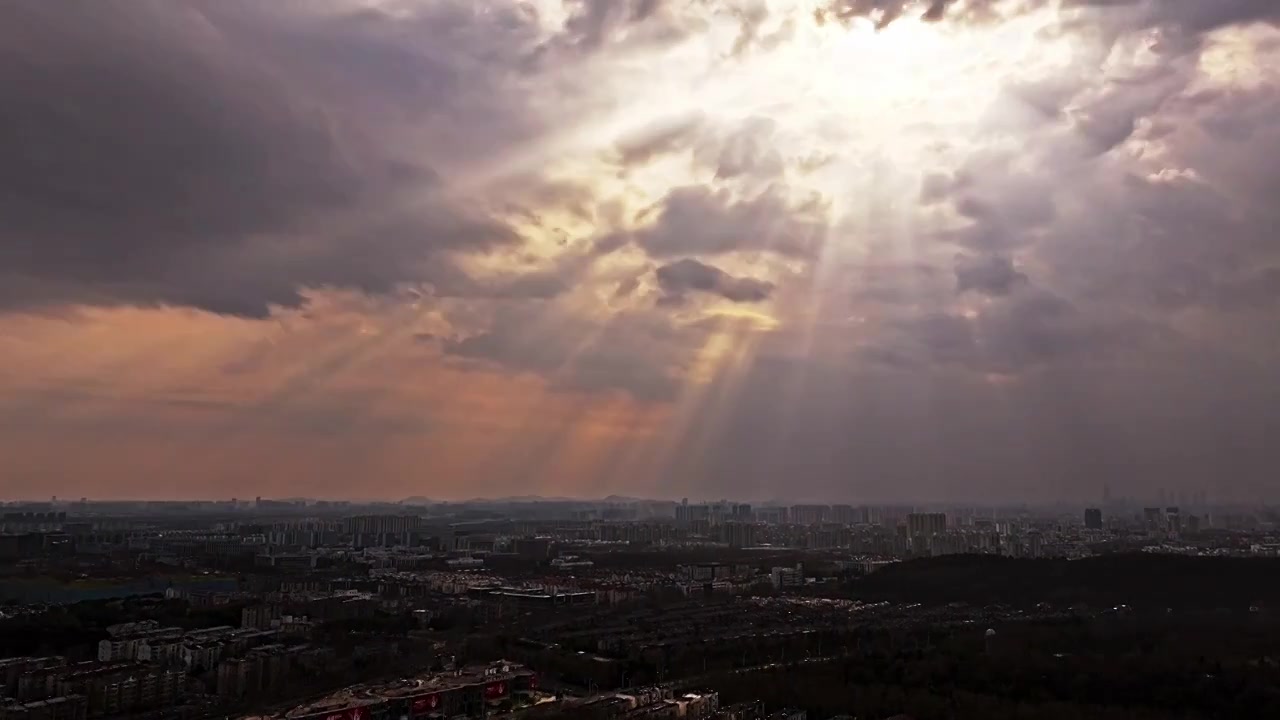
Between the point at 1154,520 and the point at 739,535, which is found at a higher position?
the point at 1154,520

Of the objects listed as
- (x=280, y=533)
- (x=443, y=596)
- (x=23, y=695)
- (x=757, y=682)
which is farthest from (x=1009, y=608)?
(x=280, y=533)

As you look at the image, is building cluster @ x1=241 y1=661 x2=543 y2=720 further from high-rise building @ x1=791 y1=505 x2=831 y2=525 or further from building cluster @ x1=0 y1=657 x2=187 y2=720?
high-rise building @ x1=791 y1=505 x2=831 y2=525

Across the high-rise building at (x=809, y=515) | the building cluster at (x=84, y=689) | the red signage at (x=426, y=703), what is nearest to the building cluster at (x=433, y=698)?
the red signage at (x=426, y=703)

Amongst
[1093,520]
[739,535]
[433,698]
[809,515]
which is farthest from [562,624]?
[809,515]

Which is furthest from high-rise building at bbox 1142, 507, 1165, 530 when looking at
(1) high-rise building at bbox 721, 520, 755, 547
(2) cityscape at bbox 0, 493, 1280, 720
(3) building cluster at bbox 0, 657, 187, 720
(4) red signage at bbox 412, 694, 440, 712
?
(3) building cluster at bbox 0, 657, 187, 720

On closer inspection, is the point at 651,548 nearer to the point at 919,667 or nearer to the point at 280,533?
the point at 280,533

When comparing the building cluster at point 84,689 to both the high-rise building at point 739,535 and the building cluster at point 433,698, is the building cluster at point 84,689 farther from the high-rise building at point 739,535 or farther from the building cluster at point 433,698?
the high-rise building at point 739,535

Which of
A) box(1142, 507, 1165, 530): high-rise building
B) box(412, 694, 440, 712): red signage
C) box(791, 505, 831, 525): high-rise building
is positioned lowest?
box(791, 505, 831, 525): high-rise building

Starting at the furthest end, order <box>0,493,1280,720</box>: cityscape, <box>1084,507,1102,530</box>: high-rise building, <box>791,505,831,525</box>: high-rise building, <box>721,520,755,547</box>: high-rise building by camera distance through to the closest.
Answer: <box>791,505,831,525</box>: high-rise building < <box>1084,507,1102,530</box>: high-rise building < <box>721,520,755,547</box>: high-rise building < <box>0,493,1280,720</box>: cityscape

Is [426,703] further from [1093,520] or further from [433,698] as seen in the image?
[1093,520]
